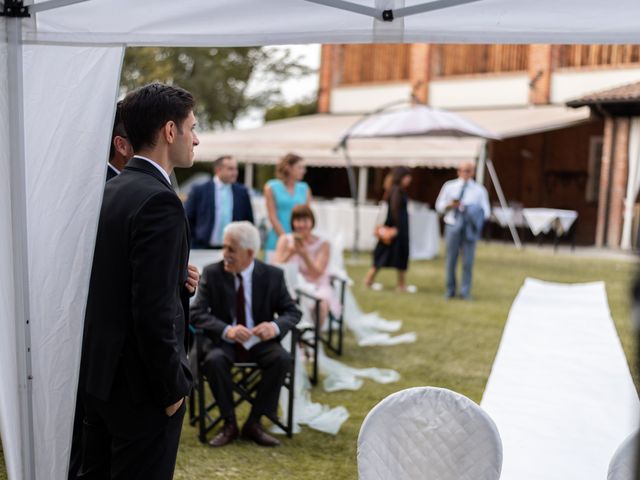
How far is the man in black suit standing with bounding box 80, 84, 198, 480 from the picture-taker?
2.31 meters

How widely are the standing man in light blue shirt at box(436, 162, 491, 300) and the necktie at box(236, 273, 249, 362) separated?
19.7 ft

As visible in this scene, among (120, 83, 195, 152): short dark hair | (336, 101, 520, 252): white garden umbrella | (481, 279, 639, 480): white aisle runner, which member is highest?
(120, 83, 195, 152): short dark hair

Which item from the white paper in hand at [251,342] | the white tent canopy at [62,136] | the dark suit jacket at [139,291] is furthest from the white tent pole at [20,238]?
the white paper in hand at [251,342]

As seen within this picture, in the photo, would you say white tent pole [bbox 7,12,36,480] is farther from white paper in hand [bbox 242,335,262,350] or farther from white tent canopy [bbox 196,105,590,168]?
white tent canopy [bbox 196,105,590,168]

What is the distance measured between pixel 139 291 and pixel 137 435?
1.61ft

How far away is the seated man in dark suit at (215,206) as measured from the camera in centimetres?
676

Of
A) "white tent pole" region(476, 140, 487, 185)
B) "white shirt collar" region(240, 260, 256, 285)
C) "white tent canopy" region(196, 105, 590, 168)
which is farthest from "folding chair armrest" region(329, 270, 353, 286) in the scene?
"white tent pole" region(476, 140, 487, 185)

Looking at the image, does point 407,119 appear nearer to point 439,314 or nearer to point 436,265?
point 436,265

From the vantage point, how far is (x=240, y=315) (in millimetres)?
4625

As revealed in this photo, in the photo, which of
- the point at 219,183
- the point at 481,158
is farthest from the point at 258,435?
the point at 481,158

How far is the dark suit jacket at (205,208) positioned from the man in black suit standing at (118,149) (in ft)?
10.6

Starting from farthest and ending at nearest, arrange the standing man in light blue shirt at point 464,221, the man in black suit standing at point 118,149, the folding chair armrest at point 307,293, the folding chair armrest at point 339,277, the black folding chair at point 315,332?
the standing man in light blue shirt at point 464,221 < the folding chair armrest at point 339,277 < the folding chair armrest at point 307,293 < the black folding chair at point 315,332 < the man in black suit standing at point 118,149

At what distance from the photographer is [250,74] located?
35875 millimetres

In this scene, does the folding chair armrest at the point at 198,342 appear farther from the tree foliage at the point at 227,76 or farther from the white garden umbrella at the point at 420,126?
the tree foliage at the point at 227,76
